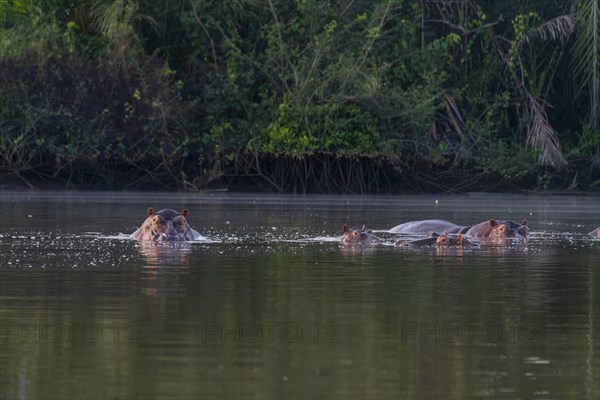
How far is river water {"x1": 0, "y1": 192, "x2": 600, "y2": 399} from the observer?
287 inches

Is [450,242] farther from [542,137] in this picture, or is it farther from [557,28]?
[557,28]

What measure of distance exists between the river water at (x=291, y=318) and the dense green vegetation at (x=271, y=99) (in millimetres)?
12969

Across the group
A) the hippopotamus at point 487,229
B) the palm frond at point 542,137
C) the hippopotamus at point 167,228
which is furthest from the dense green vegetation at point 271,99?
the hippopotamus at point 167,228

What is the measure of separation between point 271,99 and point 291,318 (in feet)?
74.6

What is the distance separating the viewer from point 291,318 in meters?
9.55

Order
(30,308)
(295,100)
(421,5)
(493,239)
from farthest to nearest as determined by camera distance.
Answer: (421,5) → (295,100) → (493,239) → (30,308)

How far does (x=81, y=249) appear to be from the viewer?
1533cm

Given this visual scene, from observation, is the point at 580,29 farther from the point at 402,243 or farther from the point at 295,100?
the point at 402,243

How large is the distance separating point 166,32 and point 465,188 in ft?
25.3

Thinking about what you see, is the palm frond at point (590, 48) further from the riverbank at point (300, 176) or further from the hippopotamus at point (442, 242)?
the hippopotamus at point (442, 242)

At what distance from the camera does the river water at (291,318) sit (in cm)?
729

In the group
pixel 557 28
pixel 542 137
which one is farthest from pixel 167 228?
pixel 557 28

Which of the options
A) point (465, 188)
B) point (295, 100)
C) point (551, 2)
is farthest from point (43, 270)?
point (551, 2)

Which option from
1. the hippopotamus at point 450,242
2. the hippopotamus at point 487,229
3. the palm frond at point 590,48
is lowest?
the hippopotamus at point 450,242
